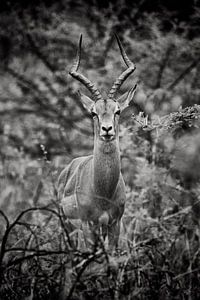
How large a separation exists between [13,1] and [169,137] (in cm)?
663

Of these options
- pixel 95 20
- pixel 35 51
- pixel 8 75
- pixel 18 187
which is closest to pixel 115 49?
pixel 95 20

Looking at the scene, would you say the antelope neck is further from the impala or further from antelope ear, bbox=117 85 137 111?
antelope ear, bbox=117 85 137 111

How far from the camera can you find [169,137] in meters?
8.59

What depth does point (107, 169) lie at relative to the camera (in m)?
5.33

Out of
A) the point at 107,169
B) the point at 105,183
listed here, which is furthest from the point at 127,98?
the point at 105,183

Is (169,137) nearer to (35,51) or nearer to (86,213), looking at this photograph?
(86,213)

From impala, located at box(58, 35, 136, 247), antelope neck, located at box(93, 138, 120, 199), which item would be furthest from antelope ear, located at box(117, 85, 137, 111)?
antelope neck, located at box(93, 138, 120, 199)

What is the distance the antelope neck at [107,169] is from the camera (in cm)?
530

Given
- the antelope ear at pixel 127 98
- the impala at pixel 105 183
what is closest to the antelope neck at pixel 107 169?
the impala at pixel 105 183

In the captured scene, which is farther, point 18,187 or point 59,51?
point 59,51

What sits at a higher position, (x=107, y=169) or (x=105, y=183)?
(x=107, y=169)

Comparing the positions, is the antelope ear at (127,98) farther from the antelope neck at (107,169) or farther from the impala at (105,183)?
the antelope neck at (107,169)

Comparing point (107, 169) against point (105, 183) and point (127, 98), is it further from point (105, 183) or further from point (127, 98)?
point (127, 98)

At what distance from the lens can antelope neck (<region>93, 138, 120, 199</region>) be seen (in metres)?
5.30
